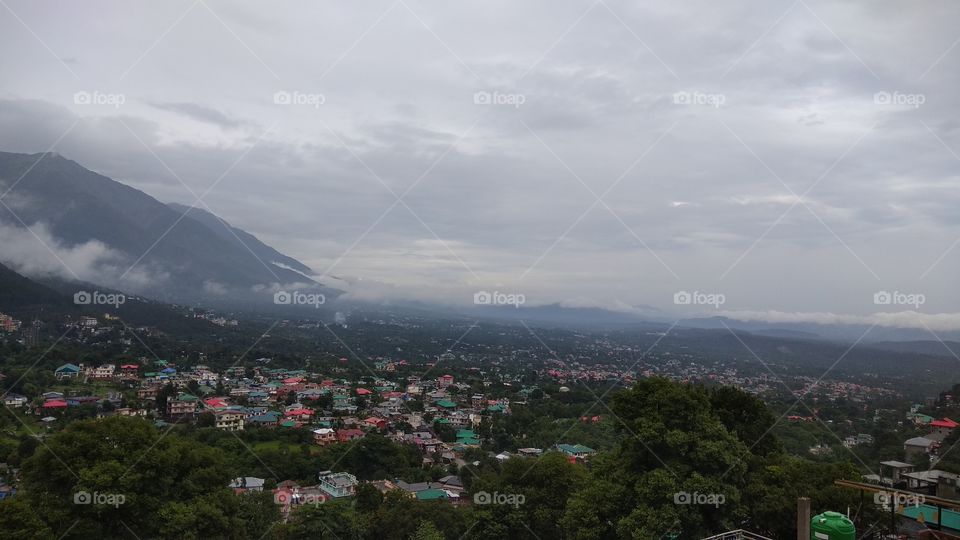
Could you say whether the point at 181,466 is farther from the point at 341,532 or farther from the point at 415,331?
the point at 415,331

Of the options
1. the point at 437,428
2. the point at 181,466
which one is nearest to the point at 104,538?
the point at 181,466

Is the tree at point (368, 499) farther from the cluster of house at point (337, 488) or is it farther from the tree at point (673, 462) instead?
the tree at point (673, 462)

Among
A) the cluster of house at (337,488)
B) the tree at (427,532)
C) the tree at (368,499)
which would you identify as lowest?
the cluster of house at (337,488)

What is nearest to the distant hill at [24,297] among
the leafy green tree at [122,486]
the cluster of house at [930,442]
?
the leafy green tree at [122,486]
